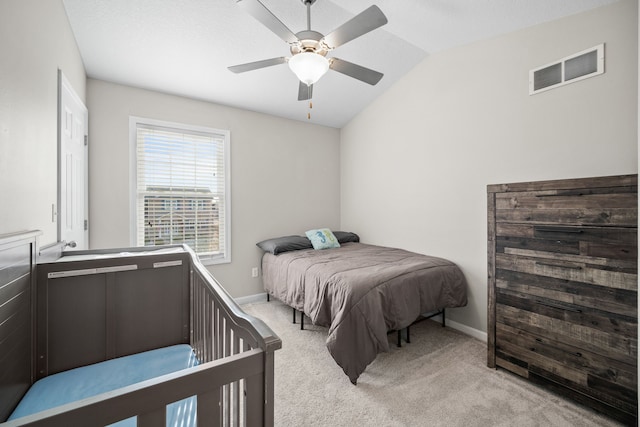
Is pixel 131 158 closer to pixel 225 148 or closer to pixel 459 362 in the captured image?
pixel 225 148

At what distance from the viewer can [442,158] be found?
9.86 feet

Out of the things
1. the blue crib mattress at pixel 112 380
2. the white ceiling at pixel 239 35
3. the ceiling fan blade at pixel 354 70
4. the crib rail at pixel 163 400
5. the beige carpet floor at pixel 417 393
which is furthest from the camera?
the white ceiling at pixel 239 35

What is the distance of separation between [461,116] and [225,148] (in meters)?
2.69

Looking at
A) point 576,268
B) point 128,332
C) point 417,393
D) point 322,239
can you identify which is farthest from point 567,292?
point 128,332

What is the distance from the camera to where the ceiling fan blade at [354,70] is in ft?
6.56

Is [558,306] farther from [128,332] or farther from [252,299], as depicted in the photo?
[252,299]

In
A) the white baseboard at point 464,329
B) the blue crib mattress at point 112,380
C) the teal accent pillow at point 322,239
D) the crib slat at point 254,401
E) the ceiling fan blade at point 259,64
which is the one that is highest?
the ceiling fan blade at point 259,64

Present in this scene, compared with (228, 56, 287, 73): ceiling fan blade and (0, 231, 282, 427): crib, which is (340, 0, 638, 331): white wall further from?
(0, 231, 282, 427): crib

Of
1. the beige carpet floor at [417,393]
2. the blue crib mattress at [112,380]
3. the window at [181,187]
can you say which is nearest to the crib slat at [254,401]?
the blue crib mattress at [112,380]

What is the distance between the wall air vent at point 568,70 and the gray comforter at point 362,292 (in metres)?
1.72

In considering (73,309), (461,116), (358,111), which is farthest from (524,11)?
(73,309)

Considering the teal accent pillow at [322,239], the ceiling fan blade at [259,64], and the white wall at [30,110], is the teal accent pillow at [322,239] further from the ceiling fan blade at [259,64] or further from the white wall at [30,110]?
the white wall at [30,110]

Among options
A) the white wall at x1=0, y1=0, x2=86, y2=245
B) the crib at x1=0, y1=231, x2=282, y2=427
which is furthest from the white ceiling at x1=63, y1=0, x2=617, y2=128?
the crib at x1=0, y1=231, x2=282, y2=427

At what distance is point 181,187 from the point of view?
127 inches
